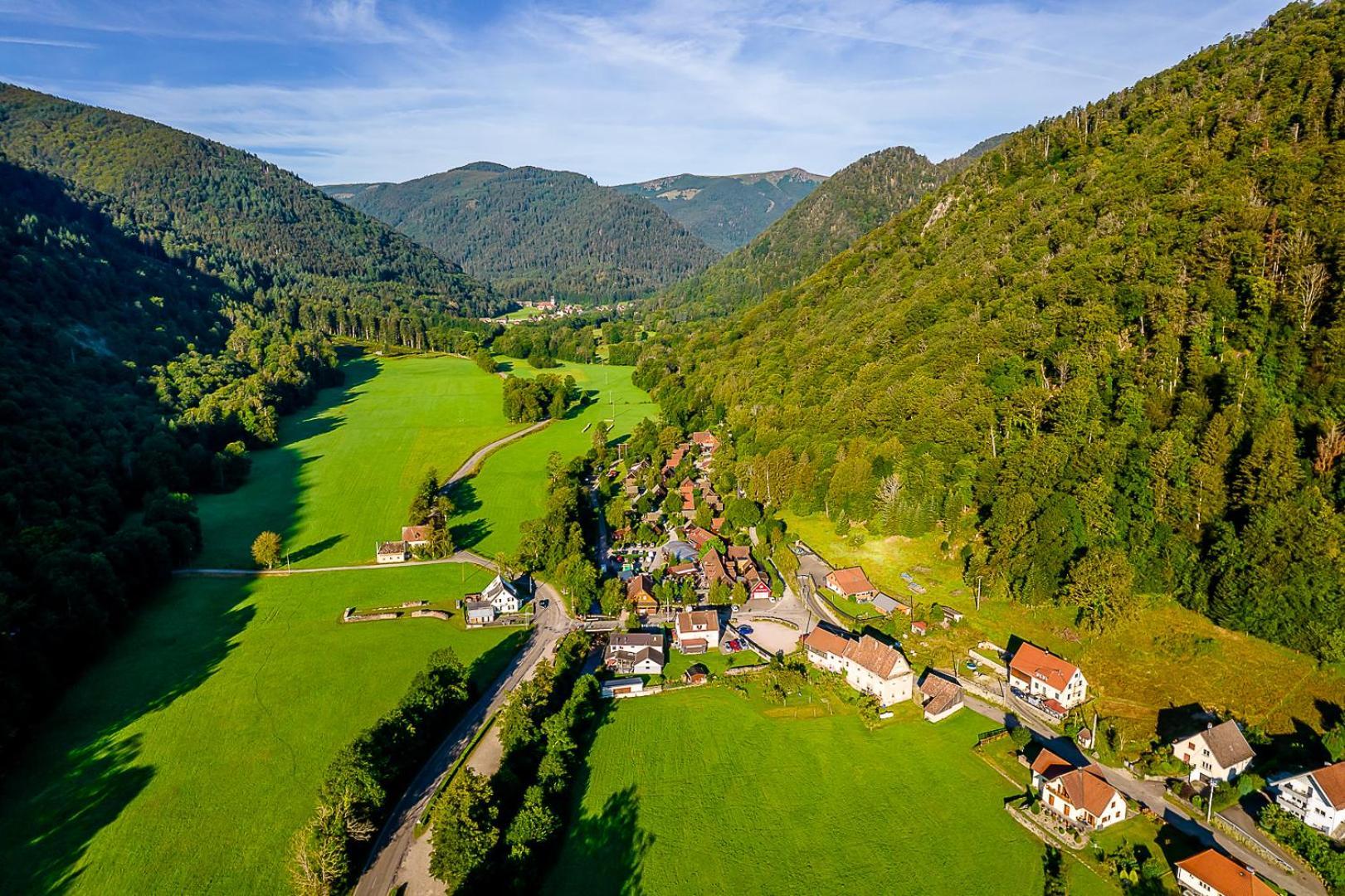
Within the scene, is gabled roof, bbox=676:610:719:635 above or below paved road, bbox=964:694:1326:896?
above

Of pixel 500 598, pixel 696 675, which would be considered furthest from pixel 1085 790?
pixel 500 598

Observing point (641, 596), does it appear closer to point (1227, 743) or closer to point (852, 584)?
point (852, 584)

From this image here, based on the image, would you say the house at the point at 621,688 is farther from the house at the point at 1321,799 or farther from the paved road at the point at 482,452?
the paved road at the point at 482,452

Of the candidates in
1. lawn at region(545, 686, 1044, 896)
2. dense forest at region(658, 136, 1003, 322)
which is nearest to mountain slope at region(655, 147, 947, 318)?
dense forest at region(658, 136, 1003, 322)

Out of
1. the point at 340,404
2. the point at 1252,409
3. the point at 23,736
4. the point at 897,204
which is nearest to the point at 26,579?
the point at 23,736

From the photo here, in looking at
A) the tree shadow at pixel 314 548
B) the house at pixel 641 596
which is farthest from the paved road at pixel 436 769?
the tree shadow at pixel 314 548

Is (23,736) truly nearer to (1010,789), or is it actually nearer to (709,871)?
(709,871)

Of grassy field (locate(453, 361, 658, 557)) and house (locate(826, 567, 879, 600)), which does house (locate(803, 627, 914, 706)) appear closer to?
house (locate(826, 567, 879, 600))
